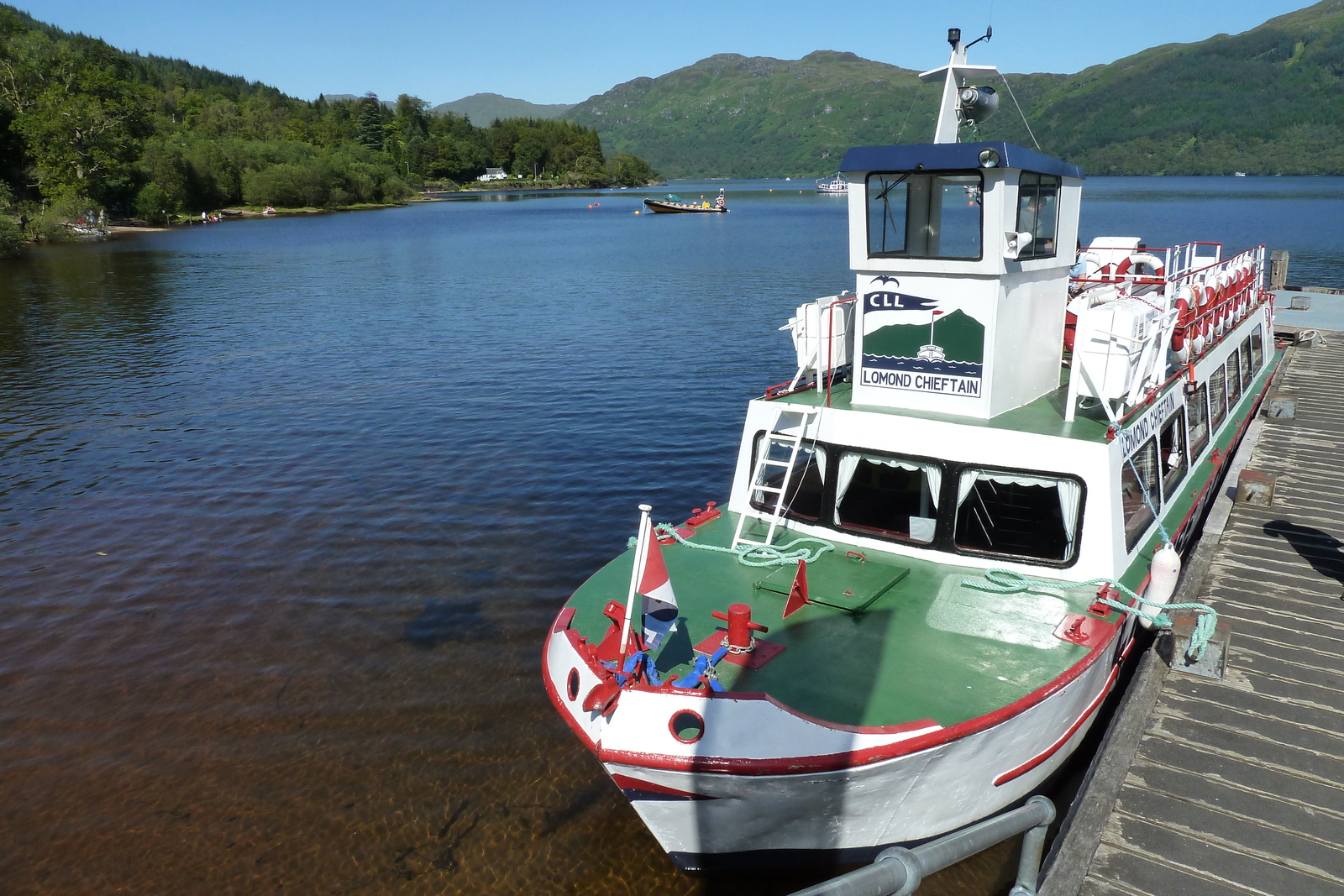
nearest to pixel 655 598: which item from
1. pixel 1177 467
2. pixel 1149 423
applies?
pixel 1149 423

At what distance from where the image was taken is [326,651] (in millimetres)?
12117

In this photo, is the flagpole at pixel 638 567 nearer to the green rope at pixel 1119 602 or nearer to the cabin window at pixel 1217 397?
the green rope at pixel 1119 602

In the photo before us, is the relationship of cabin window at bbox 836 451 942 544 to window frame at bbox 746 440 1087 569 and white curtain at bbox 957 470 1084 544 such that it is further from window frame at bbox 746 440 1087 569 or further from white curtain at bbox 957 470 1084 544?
white curtain at bbox 957 470 1084 544

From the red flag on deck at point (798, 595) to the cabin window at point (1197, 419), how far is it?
7564 mm

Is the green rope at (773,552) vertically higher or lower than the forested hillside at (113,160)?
lower

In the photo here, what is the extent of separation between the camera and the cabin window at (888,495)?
9195mm

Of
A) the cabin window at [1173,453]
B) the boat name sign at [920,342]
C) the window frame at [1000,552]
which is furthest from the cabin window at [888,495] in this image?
the cabin window at [1173,453]

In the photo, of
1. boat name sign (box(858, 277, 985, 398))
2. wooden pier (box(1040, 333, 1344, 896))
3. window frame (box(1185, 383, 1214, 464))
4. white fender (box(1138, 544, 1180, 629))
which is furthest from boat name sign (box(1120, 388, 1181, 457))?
boat name sign (box(858, 277, 985, 398))

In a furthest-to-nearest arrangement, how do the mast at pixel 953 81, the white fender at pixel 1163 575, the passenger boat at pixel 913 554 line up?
the mast at pixel 953 81
the white fender at pixel 1163 575
the passenger boat at pixel 913 554

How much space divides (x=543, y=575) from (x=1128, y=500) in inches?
351

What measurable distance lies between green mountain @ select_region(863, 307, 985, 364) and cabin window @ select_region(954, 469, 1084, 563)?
144 centimetres

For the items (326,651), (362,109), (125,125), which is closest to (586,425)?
(326,651)

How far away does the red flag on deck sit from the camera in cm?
805

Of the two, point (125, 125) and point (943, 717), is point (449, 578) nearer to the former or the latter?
point (943, 717)
